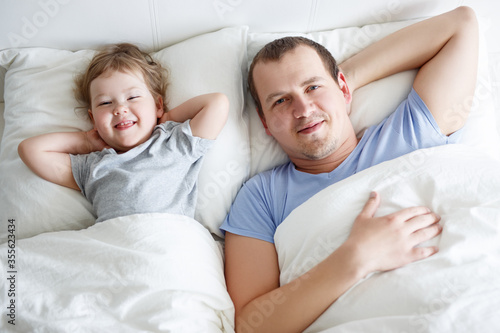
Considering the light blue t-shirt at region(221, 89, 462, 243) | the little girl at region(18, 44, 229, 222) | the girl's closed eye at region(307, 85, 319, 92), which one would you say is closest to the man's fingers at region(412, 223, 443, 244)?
the light blue t-shirt at region(221, 89, 462, 243)

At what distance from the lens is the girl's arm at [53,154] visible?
41.7 inches

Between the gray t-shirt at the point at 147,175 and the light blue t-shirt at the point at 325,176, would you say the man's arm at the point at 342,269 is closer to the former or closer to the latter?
the light blue t-shirt at the point at 325,176

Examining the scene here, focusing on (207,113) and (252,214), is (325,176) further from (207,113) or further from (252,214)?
(207,113)

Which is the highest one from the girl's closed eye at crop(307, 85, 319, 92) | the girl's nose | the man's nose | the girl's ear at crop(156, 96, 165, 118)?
the girl's closed eye at crop(307, 85, 319, 92)

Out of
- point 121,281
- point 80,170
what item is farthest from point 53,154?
point 121,281

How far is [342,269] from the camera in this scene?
86cm

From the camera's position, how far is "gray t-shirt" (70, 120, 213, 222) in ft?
3.41

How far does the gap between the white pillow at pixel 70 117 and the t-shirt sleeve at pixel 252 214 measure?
0.04m


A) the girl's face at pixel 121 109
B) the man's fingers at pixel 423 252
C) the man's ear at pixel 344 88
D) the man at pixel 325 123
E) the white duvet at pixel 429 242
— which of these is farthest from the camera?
the man's ear at pixel 344 88

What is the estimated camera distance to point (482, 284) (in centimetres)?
76

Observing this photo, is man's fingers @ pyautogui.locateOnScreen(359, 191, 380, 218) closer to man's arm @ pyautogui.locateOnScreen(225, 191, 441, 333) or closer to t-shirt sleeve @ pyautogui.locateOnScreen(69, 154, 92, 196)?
man's arm @ pyautogui.locateOnScreen(225, 191, 441, 333)

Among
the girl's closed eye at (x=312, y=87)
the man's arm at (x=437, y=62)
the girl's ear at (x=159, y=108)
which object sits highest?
the man's arm at (x=437, y=62)

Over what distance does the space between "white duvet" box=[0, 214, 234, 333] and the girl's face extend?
27 centimetres

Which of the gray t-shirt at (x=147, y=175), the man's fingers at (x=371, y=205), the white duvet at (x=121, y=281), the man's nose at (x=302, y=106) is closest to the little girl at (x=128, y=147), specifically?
the gray t-shirt at (x=147, y=175)
